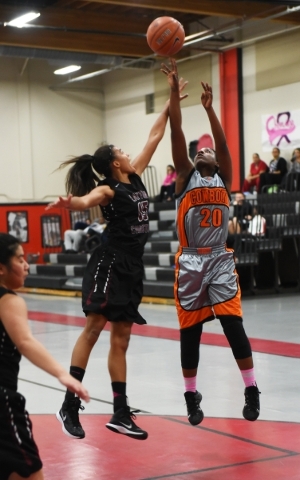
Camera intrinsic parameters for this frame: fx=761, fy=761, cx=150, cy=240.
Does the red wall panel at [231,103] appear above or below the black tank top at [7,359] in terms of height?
above

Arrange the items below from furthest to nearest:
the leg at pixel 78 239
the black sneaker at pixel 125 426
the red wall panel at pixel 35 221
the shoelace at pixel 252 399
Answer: the red wall panel at pixel 35 221 < the leg at pixel 78 239 < the shoelace at pixel 252 399 < the black sneaker at pixel 125 426

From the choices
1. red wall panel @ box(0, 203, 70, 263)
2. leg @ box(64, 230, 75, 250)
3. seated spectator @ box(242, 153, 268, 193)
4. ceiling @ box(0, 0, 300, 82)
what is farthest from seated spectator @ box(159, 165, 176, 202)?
red wall panel @ box(0, 203, 70, 263)

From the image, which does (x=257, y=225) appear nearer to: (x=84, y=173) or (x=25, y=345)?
(x=84, y=173)

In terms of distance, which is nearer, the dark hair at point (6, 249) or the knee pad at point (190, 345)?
the dark hair at point (6, 249)

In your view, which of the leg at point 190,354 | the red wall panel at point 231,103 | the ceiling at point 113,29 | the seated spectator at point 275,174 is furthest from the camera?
the red wall panel at point 231,103

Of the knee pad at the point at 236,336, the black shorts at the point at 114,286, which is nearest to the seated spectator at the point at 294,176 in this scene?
the knee pad at the point at 236,336

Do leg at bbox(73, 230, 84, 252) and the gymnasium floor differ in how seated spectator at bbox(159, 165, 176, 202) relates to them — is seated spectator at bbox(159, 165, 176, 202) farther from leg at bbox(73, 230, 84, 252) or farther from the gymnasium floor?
the gymnasium floor

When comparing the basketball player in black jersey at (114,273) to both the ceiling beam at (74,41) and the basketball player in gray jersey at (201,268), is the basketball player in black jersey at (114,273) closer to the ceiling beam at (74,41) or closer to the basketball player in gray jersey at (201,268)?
the basketball player in gray jersey at (201,268)

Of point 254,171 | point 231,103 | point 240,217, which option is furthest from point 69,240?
point 240,217

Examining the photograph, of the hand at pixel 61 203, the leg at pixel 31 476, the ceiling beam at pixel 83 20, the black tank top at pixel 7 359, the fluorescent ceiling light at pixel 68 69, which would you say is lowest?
the leg at pixel 31 476

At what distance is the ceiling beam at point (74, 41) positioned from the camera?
16156 millimetres

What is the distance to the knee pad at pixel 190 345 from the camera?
406 centimetres

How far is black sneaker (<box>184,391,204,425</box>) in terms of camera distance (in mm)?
3926

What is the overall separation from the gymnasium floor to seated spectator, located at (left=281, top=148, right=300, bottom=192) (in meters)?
5.83
